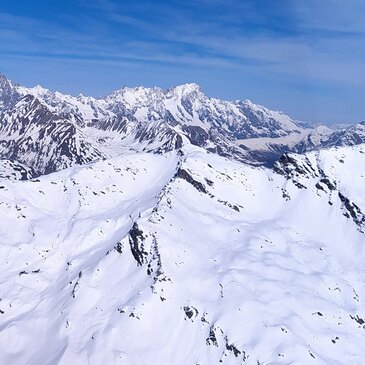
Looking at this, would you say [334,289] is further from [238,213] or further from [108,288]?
[108,288]

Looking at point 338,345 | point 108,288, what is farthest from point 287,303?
point 108,288

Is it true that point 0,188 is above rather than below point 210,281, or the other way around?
below

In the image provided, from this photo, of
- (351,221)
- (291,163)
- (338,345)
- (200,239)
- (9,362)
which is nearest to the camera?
(338,345)

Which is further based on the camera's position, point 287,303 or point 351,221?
point 351,221
